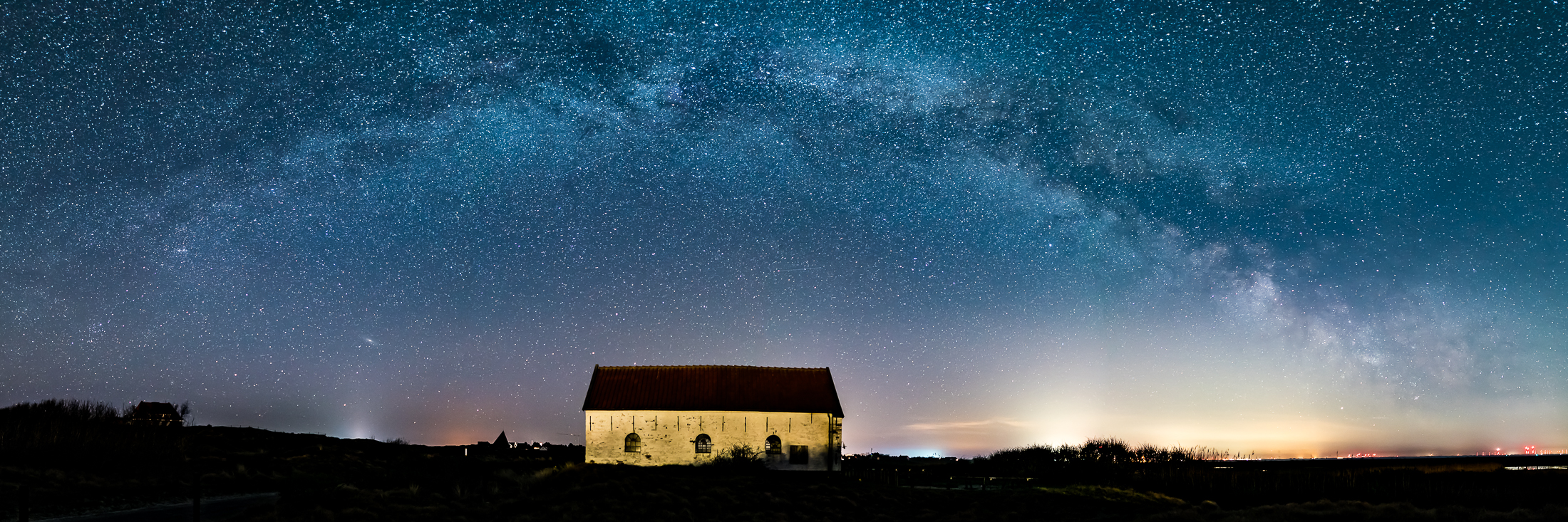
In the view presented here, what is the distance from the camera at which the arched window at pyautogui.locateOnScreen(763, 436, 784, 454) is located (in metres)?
40.8

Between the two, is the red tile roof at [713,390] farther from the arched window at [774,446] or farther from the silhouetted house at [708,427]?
the arched window at [774,446]

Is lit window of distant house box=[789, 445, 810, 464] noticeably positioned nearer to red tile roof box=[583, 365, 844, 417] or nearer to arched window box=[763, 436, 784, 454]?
arched window box=[763, 436, 784, 454]

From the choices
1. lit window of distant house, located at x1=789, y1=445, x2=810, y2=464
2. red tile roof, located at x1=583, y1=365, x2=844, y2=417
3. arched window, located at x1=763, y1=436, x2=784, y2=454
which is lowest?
lit window of distant house, located at x1=789, y1=445, x2=810, y2=464

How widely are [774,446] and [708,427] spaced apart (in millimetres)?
3174

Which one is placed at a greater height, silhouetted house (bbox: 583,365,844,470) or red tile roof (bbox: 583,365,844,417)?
red tile roof (bbox: 583,365,844,417)

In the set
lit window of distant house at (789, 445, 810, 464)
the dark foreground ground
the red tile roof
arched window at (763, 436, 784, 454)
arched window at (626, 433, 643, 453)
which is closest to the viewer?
the dark foreground ground

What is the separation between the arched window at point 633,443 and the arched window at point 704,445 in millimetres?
2599

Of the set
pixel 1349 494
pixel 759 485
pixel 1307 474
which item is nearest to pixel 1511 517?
pixel 1349 494

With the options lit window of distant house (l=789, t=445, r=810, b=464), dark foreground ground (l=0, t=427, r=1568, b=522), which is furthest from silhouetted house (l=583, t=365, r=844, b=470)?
dark foreground ground (l=0, t=427, r=1568, b=522)

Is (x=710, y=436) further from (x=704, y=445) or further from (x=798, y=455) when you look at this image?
(x=798, y=455)

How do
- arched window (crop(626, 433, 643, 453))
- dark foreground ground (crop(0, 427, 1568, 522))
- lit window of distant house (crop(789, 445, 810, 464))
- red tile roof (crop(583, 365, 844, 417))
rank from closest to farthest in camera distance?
dark foreground ground (crop(0, 427, 1568, 522)) < lit window of distant house (crop(789, 445, 810, 464)) < arched window (crop(626, 433, 643, 453)) < red tile roof (crop(583, 365, 844, 417))

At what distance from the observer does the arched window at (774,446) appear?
134ft

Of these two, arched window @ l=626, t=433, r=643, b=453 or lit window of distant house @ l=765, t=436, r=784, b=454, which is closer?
lit window of distant house @ l=765, t=436, r=784, b=454

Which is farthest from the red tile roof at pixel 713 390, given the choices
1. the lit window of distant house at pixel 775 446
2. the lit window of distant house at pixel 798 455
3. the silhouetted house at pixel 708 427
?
the lit window of distant house at pixel 798 455
